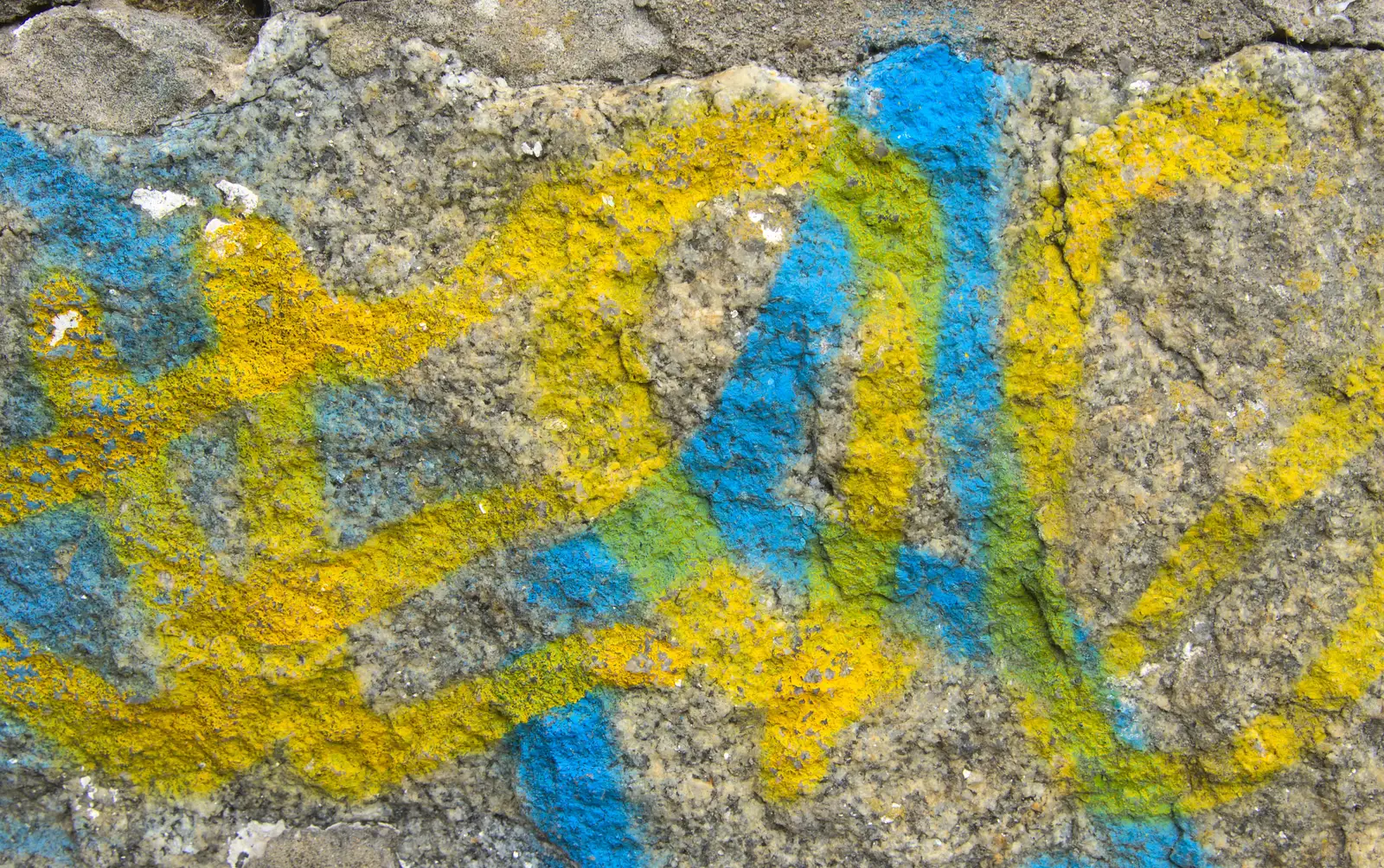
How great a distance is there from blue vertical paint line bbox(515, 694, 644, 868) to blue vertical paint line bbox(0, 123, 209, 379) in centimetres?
66

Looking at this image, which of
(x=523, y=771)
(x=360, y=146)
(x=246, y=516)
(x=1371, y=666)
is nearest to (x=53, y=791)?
(x=246, y=516)

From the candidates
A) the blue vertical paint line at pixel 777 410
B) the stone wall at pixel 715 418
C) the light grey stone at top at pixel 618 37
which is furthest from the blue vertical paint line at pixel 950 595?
the light grey stone at top at pixel 618 37

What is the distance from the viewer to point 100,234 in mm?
1126

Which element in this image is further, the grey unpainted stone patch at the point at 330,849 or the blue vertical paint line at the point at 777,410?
the grey unpainted stone patch at the point at 330,849

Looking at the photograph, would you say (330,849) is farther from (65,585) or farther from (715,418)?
(715,418)

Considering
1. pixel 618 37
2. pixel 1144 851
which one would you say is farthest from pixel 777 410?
pixel 1144 851

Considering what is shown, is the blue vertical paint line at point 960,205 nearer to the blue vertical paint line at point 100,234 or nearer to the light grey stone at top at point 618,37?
the light grey stone at top at point 618,37

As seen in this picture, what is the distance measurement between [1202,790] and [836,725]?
0.46 meters

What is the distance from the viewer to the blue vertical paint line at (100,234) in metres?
1.12

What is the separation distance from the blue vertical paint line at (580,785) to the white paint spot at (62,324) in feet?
2.33

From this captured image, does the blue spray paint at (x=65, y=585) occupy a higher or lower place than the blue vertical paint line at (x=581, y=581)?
lower

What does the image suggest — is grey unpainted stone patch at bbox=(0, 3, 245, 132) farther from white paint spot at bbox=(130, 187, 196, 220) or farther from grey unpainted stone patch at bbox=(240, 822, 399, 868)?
grey unpainted stone patch at bbox=(240, 822, 399, 868)

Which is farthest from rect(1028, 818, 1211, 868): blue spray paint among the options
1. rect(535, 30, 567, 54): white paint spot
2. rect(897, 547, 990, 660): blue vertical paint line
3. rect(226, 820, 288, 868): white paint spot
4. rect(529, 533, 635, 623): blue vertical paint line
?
rect(535, 30, 567, 54): white paint spot

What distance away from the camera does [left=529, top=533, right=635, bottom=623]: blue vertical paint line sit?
1191 millimetres
